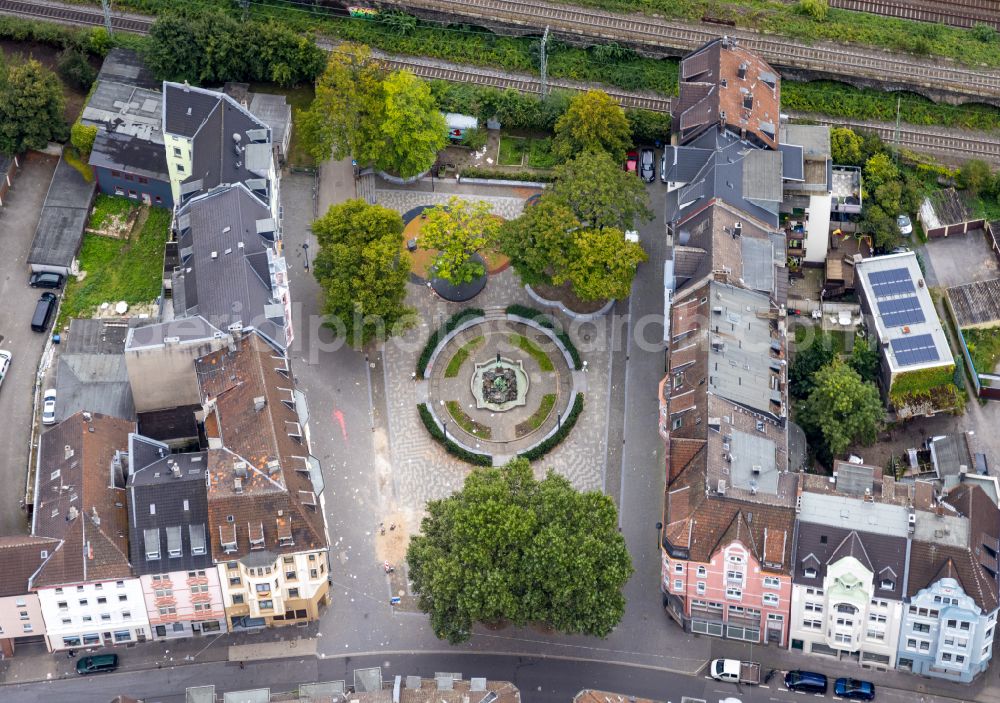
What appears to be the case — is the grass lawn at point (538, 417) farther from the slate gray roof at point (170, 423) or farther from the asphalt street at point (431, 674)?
the slate gray roof at point (170, 423)

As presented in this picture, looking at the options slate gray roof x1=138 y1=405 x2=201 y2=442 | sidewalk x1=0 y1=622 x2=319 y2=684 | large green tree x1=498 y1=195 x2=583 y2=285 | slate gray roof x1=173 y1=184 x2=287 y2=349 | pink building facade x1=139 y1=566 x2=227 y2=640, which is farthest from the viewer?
large green tree x1=498 y1=195 x2=583 y2=285

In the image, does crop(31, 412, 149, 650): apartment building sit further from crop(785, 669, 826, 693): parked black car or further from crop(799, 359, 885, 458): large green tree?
crop(799, 359, 885, 458): large green tree

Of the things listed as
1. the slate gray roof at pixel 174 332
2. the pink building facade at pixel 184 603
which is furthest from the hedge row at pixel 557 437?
the pink building facade at pixel 184 603

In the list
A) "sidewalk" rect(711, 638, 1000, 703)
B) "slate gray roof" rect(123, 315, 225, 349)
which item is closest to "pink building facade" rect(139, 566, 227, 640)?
"slate gray roof" rect(123, 315, 225, 349)

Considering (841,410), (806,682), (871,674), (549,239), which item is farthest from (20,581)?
(841,410)

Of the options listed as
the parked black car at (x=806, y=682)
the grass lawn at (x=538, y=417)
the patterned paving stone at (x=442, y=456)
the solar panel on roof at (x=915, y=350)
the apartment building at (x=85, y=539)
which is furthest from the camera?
the grass lawn at (x=538, y=417)

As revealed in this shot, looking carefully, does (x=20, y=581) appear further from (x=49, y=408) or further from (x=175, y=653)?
(x=49, y=408)
